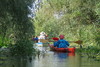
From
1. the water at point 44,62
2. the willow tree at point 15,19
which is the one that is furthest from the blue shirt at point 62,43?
the willow tree at point 15,19

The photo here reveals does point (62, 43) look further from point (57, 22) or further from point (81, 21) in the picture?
point (57, 22)

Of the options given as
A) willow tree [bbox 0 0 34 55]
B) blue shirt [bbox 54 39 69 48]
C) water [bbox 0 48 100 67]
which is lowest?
water [bbox 0 48 100 67]

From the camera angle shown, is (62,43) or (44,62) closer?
(44,62)

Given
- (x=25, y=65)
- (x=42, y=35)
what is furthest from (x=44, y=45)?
(x=25, y=65)

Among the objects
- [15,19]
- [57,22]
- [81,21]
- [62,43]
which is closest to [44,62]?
[15,19]

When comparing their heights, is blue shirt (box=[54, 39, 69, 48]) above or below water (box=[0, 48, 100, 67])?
above

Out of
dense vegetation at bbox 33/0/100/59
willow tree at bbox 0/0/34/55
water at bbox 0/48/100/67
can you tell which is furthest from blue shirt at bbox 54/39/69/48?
willow tree at bbox 0/0/34/55

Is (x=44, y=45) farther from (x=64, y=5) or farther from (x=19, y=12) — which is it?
(x=19, y=12)

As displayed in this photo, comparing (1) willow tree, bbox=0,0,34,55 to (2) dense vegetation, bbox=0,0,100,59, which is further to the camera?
(2) dense vegetation, bbox=0,0,100,59

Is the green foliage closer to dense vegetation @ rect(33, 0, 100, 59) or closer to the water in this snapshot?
dense vegetation @ rect(33, 0, 100, 59)

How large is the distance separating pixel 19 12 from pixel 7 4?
59 cm

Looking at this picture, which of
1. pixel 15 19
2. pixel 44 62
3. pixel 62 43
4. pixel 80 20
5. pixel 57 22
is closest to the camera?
pixel 15 19

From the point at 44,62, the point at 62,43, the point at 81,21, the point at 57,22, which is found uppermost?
the point at 57,22

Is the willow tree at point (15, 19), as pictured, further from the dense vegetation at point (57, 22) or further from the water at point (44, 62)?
the water at point (44, 62)
